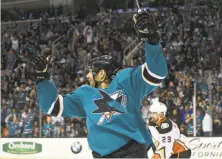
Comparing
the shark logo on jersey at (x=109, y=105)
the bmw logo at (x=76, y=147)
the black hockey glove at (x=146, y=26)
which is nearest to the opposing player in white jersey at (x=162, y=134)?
the bmw logo at (x=76, y=147)

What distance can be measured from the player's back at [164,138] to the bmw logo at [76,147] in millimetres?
2011

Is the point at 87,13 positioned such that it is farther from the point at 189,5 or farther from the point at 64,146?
the point at 64,146

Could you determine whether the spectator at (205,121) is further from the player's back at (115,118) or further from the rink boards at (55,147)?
the player's back at (115,118)

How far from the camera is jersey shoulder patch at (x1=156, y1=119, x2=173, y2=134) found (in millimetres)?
4694

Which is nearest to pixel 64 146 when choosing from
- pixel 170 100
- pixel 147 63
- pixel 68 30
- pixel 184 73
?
pixel 170 100

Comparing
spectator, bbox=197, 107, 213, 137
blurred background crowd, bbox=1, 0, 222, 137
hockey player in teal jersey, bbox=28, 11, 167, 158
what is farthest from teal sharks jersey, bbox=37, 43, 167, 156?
spectator, bbox=197, 107, 213, 137

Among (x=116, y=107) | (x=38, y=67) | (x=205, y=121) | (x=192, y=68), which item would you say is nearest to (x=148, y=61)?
(x=116, y=107)

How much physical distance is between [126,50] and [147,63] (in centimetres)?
846

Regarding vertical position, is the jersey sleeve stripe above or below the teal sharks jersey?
above

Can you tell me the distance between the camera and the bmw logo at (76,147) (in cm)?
652

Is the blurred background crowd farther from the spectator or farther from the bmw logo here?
the bmw logo

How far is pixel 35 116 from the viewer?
7.23m

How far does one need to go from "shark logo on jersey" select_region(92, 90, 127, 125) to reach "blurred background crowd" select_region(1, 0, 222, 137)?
3550mm

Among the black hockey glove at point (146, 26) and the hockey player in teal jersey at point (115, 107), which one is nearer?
the black hockey glove at point (146, 26)
